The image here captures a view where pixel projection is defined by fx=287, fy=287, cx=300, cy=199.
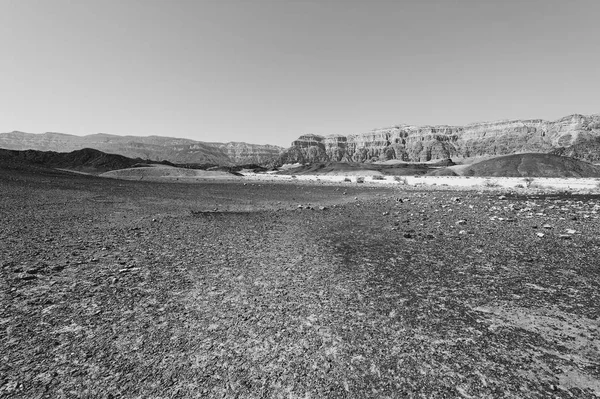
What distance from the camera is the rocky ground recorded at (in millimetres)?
3016

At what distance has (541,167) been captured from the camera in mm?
62250

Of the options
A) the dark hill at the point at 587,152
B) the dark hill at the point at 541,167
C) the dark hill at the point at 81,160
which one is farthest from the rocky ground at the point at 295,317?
the dark hill at the point at 587,152

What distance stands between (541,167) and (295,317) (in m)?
78.6

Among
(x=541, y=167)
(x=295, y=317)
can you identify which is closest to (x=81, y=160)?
(x=295, y=317)

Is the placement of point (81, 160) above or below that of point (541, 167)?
above

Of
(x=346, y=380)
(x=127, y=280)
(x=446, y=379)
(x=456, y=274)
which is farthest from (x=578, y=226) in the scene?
(x=127, y=280)

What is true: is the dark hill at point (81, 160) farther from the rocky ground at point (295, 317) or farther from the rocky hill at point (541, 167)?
the rocky ground at point (295, 317)

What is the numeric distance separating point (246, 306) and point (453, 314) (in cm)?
330

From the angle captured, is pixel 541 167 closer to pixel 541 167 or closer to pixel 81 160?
pixel 541 167

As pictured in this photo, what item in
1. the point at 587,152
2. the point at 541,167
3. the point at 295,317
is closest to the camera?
the point at 295,317

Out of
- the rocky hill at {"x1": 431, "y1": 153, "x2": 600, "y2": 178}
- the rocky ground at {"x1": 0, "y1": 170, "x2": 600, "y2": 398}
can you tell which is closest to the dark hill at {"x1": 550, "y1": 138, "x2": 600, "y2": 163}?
the rocky hill at {"x1": 431, "y1": 153, "x2": 600, "y2": 178}

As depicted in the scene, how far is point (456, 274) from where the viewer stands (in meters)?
6.32

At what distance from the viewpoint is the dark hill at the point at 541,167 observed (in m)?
59.8

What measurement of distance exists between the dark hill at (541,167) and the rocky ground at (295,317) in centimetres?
6705
